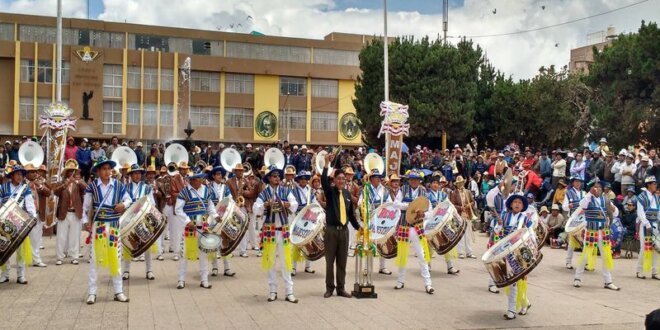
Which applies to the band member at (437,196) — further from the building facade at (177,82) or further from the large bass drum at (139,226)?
the building facade at (177,82)

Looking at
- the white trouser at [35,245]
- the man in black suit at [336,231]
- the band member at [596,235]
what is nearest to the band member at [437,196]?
the band member at [596,235]

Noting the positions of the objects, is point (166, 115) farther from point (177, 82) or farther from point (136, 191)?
point (136, 191)

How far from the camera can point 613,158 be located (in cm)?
2091

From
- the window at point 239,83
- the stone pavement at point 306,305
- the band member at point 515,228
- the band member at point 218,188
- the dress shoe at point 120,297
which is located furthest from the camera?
the window at point 239,83

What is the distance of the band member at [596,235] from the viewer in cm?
1280

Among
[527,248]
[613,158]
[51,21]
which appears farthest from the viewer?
[51,21]

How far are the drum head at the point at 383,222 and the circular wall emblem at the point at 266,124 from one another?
46.7 m

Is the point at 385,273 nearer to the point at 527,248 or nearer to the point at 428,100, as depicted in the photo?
the point at 527,248

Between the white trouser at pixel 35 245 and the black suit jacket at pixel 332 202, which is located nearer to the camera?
the black suit jacket at pixel 332 202

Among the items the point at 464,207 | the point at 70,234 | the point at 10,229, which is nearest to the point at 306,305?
the point at 10,229

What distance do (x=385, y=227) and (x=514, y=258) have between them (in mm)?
3705

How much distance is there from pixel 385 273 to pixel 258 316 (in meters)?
4.88

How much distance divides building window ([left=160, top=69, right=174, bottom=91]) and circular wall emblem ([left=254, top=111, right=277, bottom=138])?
7.48 m

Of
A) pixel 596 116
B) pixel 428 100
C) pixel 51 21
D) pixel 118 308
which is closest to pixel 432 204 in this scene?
pixel 118 308
